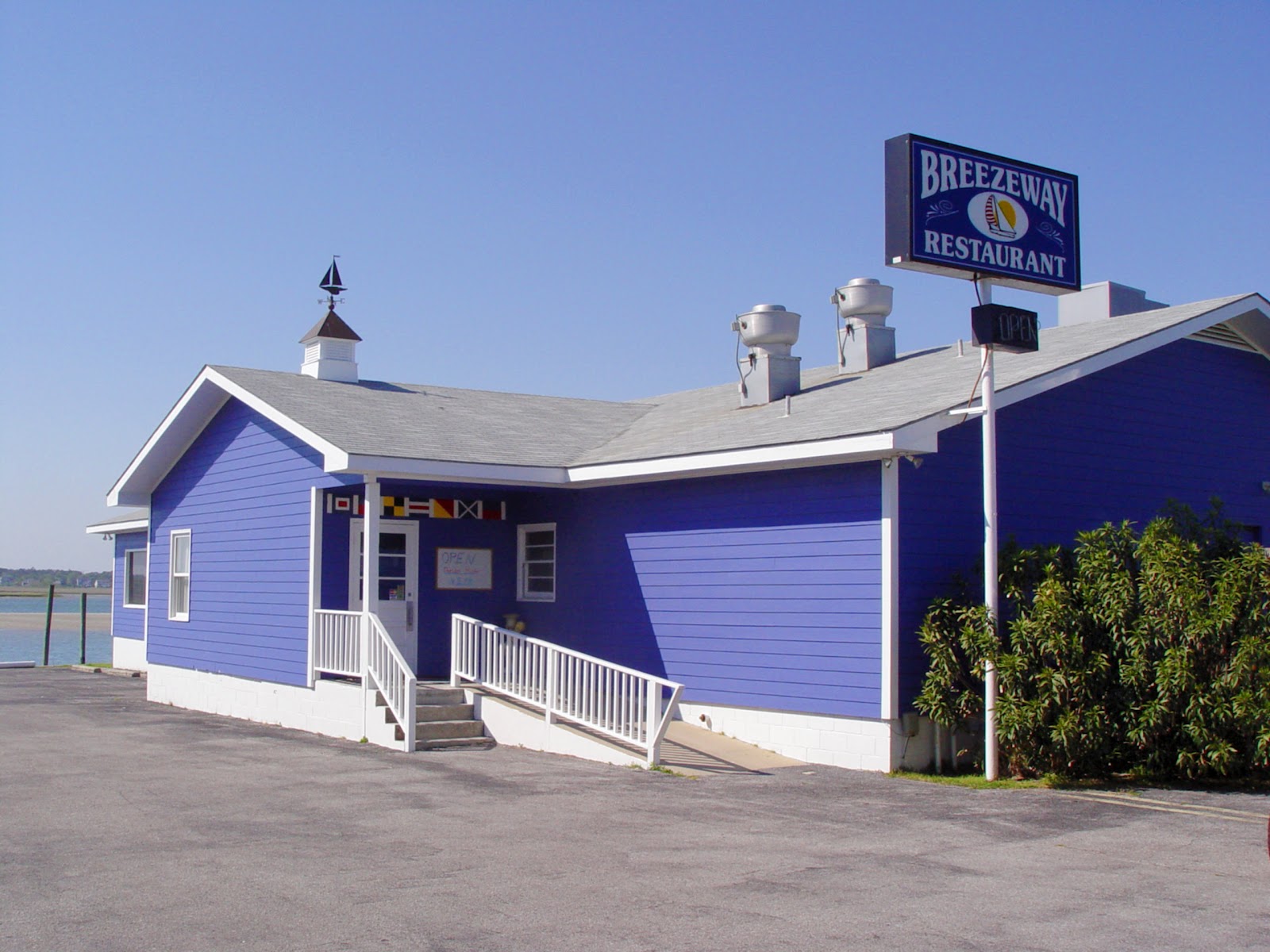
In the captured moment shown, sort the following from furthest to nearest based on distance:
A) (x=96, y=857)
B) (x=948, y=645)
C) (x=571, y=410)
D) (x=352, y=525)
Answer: (x=571, y=410) < (x=352, y=525) < (x=948, y=645) < (x=96, y=857)

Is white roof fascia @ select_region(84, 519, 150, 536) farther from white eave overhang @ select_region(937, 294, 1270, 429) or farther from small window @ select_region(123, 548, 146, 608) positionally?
white eave overhang @ select_region(937, 294, 1270, 429)

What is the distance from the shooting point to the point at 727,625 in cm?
1376

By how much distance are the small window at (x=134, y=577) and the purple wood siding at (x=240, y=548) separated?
A: 23.9 feet

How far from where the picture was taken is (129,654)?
89.5ft

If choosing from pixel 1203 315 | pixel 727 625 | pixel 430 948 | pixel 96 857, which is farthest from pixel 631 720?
pixel 1203 315

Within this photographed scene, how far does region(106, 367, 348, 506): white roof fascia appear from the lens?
55.5ft

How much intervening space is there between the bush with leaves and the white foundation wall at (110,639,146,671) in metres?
19.7

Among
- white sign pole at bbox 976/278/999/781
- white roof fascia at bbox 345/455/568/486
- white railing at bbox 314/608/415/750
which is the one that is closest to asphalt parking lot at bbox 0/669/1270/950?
white sign pole at bbox 976/278/999/781

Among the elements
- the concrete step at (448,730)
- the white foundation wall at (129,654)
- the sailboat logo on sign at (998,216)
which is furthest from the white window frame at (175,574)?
the sailboat logo on sign at (998,216)

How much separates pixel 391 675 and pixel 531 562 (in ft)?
11.7

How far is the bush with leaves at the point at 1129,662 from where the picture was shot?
10.8 metres

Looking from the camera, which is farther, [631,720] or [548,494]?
[548,494]

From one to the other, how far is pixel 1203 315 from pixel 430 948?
1204cm

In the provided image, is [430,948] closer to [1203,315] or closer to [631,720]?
[631,720]
